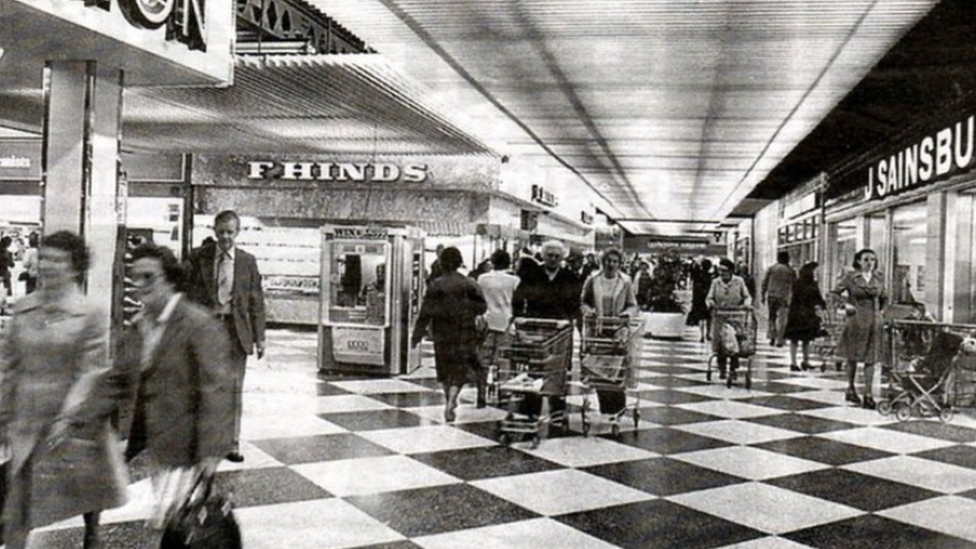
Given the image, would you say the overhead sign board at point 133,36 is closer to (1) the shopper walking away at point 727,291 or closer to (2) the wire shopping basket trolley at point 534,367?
(2) the wire shopping basket trolley at point 534,367

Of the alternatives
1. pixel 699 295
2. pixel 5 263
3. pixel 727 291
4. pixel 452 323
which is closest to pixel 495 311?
pixel 452 323

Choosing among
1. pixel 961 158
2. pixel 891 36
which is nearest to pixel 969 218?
pixel 961 158

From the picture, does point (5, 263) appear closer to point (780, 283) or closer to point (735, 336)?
point (735, 336)

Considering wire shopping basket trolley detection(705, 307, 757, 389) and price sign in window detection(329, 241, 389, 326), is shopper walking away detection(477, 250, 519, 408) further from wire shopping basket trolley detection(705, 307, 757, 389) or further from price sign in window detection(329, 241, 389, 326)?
wire shopping basket trolley detection(705, 307, 757, 389)

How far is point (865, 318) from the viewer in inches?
368

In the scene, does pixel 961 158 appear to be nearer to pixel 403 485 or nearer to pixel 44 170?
pixel 403 485

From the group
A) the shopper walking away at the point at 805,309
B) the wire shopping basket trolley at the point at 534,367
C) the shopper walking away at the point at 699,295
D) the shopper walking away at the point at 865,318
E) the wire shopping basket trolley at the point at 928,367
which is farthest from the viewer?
the shopper walking away at the point at 699,295

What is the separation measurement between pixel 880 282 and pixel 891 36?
2.73 m

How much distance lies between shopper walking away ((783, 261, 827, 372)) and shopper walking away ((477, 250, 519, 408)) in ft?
17.3

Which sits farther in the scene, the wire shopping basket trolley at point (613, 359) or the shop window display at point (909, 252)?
the shop window display at point (909, 252)

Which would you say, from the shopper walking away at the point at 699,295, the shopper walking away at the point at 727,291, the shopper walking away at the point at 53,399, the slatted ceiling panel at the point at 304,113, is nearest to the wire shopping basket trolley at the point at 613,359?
the slatted ceiling panel at the point at 304,113

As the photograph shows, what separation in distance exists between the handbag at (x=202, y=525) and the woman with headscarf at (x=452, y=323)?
4767mm

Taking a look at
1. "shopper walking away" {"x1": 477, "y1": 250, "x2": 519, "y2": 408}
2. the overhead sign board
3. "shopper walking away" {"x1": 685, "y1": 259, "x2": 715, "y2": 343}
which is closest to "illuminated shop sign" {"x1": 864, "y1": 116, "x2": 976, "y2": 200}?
"shopper walking away" {"x1": 685, "y1": 259, "x2": 715, "y2": 343}

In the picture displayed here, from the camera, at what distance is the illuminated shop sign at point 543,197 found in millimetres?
19661
